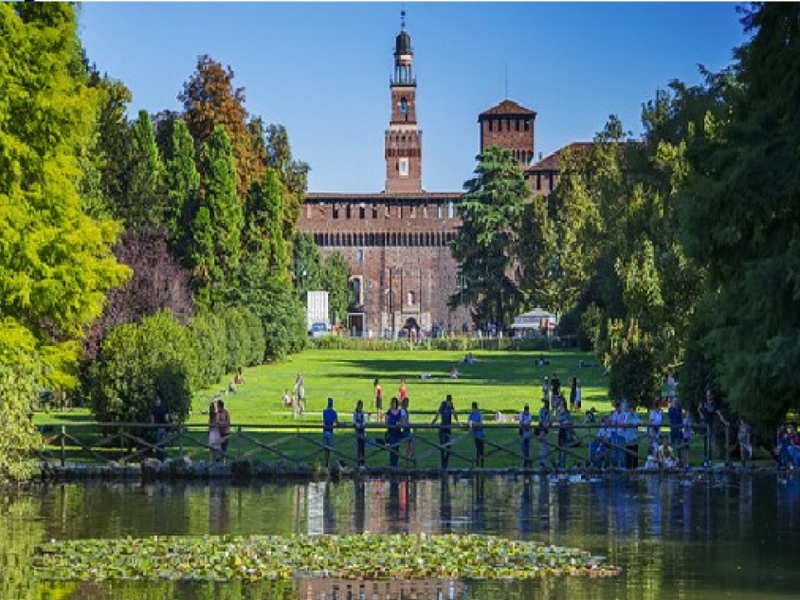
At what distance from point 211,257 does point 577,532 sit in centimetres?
3765

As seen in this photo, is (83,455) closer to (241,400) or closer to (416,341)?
(241,400)

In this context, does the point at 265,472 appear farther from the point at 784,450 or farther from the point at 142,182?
the point at 142,182

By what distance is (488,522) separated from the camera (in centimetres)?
2202

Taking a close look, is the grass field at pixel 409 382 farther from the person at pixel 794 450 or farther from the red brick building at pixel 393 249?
the red brick building at pixel 393 249

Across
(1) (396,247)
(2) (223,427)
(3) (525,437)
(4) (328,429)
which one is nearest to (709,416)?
(3) (525,437)

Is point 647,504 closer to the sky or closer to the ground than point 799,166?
closer to the ground

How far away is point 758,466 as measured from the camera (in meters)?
29.6

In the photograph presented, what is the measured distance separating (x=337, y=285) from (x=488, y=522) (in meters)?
94.6

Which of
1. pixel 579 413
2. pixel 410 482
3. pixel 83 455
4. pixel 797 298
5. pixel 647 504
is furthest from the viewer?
pixel 579 413

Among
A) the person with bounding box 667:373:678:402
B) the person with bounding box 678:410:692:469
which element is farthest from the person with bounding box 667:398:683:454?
the person with bounding box 667:373:678:402

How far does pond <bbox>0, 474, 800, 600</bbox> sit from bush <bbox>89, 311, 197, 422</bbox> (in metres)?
4.41

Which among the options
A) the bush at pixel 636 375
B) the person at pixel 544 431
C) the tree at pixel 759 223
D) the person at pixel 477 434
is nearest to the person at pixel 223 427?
the person at pixel 477 434

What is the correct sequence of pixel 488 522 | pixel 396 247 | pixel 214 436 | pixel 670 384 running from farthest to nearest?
pixel 396 247, pixel 670 384, pixel 214 436, pixel 488 522

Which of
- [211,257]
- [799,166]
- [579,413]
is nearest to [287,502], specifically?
[799,166]
